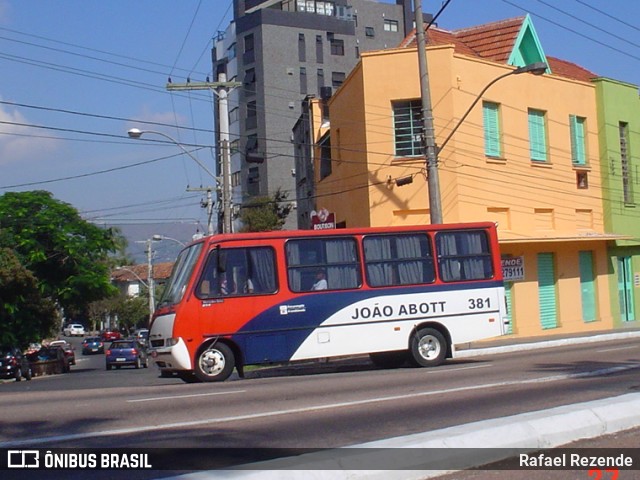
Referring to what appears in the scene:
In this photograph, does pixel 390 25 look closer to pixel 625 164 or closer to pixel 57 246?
pixel 57 246

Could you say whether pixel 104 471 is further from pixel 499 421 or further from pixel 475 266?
pixel 475 266

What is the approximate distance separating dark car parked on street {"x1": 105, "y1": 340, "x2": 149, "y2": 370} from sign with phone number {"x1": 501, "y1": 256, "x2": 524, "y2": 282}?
67.9 feet

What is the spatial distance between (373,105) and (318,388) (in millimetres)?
15657

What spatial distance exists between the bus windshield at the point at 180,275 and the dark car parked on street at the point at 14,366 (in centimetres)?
2261

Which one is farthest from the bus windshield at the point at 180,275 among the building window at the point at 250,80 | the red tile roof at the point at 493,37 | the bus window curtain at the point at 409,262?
the building window at the point at 250,80

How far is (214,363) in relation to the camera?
16875 mm

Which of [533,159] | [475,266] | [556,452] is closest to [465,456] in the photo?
[556,452]

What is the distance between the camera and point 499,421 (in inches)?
329

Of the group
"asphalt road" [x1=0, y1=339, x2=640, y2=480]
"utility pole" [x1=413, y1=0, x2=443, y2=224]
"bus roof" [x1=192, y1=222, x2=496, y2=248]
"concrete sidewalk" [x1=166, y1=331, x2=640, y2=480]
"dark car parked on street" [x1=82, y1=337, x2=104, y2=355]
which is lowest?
"dark car parked on street" [x1=82, y1=337, x2=104, y2=355]

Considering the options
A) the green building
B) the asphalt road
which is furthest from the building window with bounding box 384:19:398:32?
the asphalt road

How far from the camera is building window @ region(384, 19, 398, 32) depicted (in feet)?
237

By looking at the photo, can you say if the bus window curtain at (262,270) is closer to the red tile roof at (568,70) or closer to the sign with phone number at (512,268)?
the sign with phone number at (512,268)

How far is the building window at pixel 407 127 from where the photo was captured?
28328 mm

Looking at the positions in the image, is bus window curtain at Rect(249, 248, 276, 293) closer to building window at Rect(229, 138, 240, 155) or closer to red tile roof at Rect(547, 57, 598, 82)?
building window at Rect(229, 138, 240, 155)
